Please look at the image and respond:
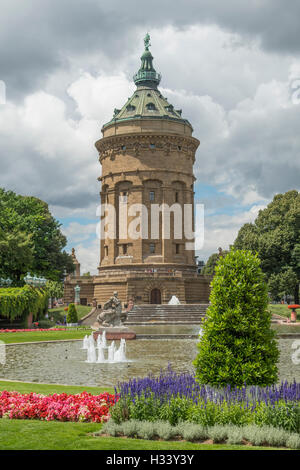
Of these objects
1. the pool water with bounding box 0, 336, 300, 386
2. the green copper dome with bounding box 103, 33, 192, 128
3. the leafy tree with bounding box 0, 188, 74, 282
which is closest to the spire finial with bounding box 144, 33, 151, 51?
the green copper dome with bounding box 103, 33, 192, 128

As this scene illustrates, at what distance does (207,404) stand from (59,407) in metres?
2.88

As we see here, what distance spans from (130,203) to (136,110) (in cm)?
1264

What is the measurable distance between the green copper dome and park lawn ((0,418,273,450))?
56600 mm

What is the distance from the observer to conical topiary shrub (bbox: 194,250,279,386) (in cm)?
903

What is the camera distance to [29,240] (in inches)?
1807

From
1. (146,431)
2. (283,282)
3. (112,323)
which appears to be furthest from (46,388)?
(283,282)

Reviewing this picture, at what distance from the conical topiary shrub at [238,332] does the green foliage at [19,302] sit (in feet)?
98.4

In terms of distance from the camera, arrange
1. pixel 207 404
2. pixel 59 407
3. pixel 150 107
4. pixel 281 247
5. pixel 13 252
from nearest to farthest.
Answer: pixel 207 404 → pixel 59 407 → pixel 13 252 → pixel 281 247 → pixel 150 107

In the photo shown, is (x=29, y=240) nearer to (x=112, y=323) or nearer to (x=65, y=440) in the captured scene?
(x=112, y=323)

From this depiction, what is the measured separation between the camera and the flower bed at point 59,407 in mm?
8992

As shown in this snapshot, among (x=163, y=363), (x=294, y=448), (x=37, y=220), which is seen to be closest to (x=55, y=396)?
(x=294, y=448)

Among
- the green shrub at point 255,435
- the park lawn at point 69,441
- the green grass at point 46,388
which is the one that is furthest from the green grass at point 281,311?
the park lawn at point 69,441

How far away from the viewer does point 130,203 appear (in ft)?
202

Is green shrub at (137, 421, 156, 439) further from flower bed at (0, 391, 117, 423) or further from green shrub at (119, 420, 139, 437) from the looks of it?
flower bed at (0, 391, 117, 423)
